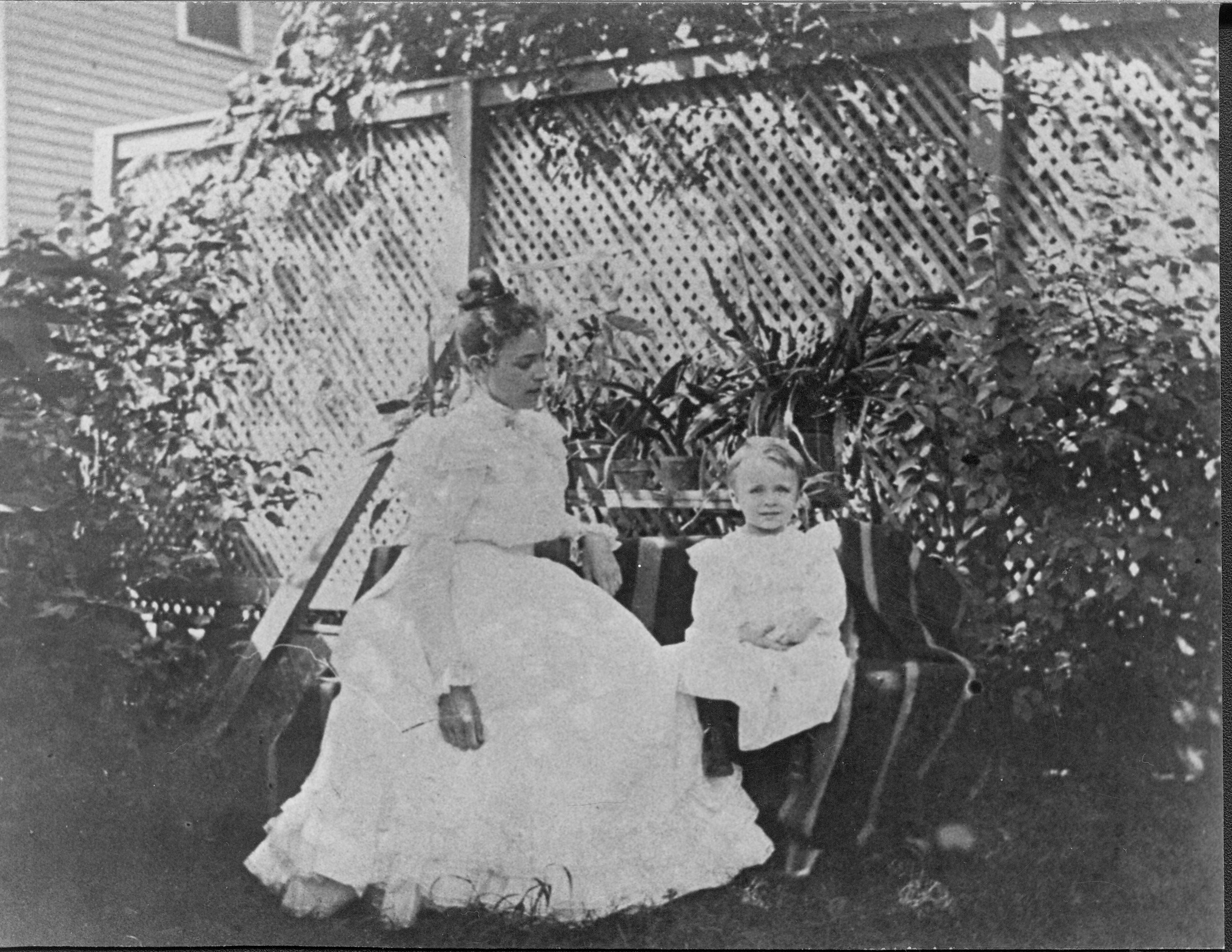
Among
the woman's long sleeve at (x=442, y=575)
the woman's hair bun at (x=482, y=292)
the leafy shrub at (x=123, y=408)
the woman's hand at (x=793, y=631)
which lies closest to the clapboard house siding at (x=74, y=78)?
the leafy shrub at (x=123, y=408)

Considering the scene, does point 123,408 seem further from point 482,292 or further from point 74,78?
point 482,292

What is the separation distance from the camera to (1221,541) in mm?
3650

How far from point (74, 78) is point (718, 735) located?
9.04 ft

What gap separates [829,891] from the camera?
358 centimetres

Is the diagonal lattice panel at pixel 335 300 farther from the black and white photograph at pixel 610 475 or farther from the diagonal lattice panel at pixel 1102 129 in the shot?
the diagonal lattice panel at pixel 1102 129

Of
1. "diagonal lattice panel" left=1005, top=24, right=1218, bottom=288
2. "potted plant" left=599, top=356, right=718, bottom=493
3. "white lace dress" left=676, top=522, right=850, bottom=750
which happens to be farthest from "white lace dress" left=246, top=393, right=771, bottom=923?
"diagonal lattice panel" left=1005, top=24, right=1218, bottom=288

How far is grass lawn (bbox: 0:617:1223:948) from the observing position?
11.7 feet

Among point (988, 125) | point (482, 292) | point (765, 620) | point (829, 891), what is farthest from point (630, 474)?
point (988, 125)

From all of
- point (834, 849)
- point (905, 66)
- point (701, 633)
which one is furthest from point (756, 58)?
point (834, 849)

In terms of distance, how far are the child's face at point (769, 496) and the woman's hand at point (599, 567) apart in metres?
0.40

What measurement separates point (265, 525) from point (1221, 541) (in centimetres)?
281

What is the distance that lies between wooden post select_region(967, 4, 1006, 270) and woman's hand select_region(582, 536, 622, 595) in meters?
1.40

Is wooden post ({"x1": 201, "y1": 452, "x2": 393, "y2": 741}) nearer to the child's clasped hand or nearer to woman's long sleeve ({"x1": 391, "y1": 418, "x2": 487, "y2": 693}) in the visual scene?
woman's long sleeve ({"x1": 391, "y1": 418, "x2": 487, "y2": 693})

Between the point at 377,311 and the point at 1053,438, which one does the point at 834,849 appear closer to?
the point at 1053,438
